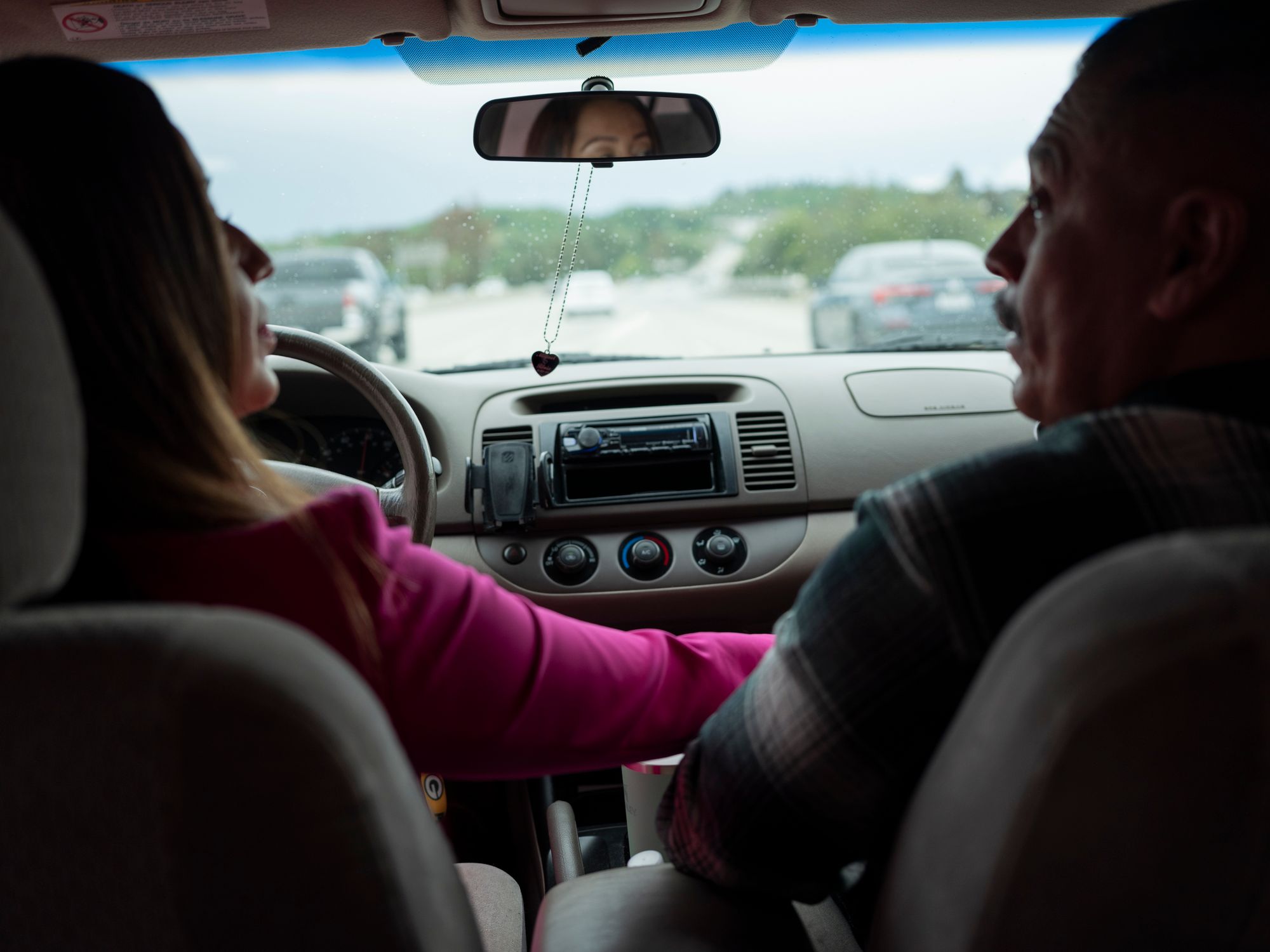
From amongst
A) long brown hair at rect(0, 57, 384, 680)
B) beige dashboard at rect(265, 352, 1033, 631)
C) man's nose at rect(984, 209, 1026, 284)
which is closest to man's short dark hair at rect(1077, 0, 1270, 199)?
man's nose at rect(984, 209, 1026, 284)

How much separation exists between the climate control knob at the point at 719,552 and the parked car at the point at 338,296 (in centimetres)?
135

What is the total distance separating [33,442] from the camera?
0.71m

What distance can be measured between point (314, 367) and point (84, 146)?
195 centimetres

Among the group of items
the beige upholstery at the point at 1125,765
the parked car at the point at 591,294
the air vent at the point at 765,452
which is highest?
the beige upholstery at the point at 1125,765

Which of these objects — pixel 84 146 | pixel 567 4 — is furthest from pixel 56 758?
pixel 567 4

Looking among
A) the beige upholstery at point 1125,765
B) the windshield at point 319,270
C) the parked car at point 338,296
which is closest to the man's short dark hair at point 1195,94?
the beige upholstery at point 1125,765

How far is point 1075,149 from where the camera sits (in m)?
1.21

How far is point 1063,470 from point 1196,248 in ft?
1.07

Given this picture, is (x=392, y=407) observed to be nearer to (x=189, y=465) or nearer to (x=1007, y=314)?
(x=189, y=465)

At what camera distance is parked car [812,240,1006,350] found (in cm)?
345

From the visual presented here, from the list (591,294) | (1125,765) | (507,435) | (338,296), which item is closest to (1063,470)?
(1125,765)

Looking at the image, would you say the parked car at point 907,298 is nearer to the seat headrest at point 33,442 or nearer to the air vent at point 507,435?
the air vent at point 507,435

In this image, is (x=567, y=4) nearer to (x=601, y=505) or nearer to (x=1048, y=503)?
(x=601, y=505)

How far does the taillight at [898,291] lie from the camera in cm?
379
